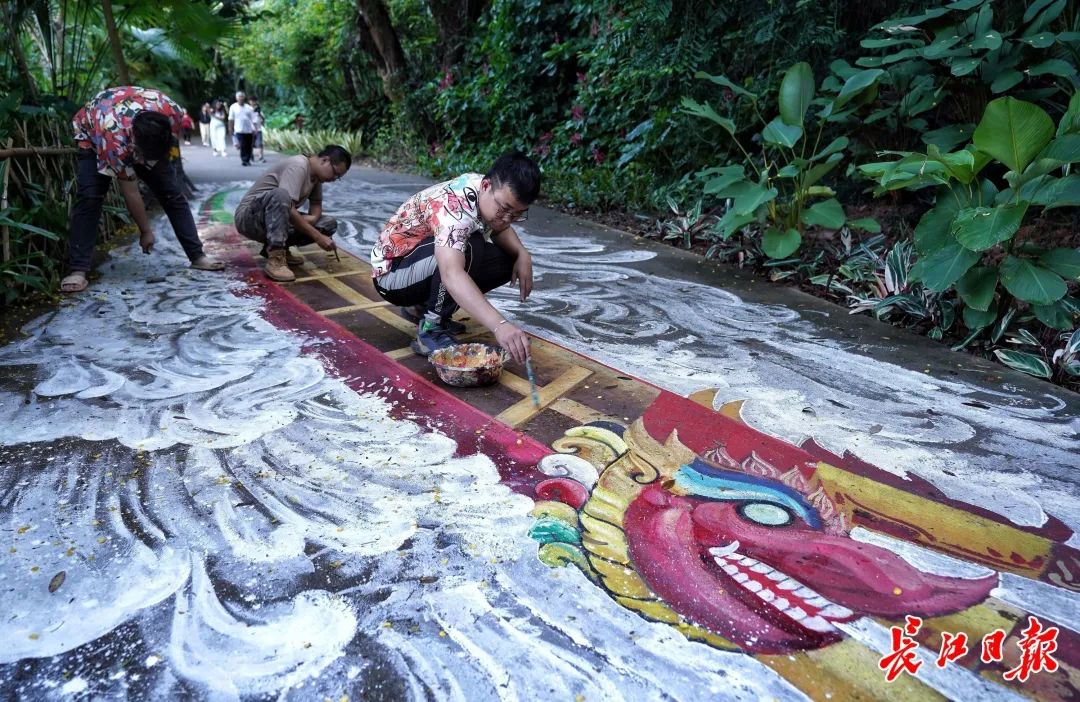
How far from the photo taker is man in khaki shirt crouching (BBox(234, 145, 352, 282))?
3.32 m

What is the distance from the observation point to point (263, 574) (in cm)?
139

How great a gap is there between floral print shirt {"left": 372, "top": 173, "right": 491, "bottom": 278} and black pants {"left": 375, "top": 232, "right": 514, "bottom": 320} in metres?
0.04

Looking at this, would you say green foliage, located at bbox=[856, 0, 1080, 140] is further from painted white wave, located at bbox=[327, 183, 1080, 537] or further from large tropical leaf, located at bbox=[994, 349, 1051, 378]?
painted white wave, located at bbox=[327, 183, 1080, 537]

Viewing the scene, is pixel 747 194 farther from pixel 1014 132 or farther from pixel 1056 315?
pixel 1056 315

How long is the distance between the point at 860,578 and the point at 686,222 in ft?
10.5

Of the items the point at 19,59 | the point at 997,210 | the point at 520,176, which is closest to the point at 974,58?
the point at 997,210

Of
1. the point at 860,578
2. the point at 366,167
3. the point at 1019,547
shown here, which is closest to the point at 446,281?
the point at 860,578

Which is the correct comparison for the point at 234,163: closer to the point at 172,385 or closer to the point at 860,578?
the point at 172,385

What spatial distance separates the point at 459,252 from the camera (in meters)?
2.08

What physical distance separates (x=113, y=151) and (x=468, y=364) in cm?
202

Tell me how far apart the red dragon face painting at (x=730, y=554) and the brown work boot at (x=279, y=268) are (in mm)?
2124

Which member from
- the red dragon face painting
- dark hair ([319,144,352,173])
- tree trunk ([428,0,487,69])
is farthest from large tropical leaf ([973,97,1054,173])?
tree trunk ([428,0,487,69])

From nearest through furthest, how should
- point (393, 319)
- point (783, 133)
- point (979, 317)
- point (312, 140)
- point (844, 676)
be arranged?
point (844, 676), point (979, 317), point (393, 319), point (783, 133), point (312, 140)

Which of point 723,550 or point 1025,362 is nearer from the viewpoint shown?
point 723,550
